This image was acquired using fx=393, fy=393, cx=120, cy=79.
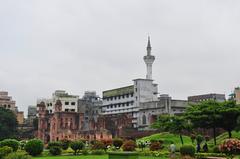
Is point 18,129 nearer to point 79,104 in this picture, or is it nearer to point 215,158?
point 79,104

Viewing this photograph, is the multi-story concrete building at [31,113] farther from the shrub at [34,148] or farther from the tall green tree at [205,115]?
the shrub at [34,148]

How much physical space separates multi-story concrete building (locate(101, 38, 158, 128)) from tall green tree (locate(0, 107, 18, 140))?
58.2 feet

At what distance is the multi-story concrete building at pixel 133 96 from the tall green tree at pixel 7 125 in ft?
58.2

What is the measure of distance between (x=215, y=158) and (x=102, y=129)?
42273 mm

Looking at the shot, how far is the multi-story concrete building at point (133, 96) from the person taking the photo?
6988cm

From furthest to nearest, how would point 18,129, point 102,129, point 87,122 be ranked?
1. point 18,129
2. point 87,122
3. point 102,129

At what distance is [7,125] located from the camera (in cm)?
7431

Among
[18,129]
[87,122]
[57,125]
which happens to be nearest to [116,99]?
[87,122]


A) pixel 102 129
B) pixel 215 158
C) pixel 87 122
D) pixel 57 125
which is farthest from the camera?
pixel 87 122

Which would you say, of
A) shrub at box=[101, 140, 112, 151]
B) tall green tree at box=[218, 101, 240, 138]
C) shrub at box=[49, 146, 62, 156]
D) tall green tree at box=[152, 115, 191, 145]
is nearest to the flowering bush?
tall green tree at box=[218, 101, 240, 138]

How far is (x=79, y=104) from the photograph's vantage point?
82875mm

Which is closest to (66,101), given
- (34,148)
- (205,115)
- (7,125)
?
(7,125)

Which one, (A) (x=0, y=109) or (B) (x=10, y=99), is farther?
(B) (x=10, y=99)

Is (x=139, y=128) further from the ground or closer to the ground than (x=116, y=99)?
closer to the ground
